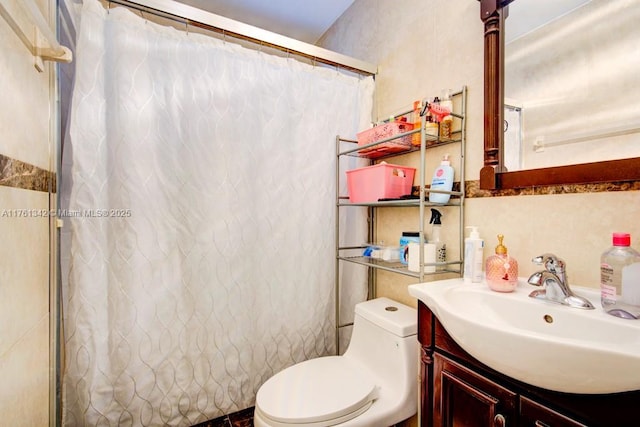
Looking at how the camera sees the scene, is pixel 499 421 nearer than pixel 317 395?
Yes

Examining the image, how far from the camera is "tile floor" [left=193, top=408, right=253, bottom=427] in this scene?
140 centimetres

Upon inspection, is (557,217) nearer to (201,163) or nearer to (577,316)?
(577,316)

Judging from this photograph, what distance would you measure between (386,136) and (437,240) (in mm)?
536

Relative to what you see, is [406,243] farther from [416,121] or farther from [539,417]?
[539,417]

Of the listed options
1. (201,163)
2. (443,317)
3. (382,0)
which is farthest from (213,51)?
(443,317)

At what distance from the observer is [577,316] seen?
74cm

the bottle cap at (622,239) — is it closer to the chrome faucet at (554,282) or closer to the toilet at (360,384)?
the chrome faucet at (554,282)

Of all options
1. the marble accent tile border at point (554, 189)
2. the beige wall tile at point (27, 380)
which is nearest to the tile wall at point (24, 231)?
the beige wall tile at point (27, 380)

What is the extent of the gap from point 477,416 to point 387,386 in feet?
1.58

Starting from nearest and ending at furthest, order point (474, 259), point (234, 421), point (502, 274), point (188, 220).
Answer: point (502, 274) < point (474, 259) < point (188, 220) < point (234, 421)

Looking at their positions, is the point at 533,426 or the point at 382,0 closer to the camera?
the point at 533,426

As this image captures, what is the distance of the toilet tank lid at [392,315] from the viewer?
118 cm

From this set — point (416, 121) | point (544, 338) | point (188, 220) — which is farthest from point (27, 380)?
point (416, 121)

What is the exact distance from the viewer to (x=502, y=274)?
0.94 m
